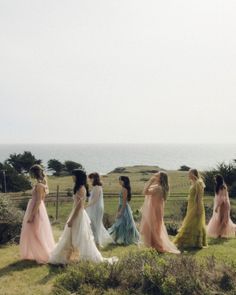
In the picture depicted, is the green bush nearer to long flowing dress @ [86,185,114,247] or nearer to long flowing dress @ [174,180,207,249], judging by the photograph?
long flowing dress @ [174,180,207,249]

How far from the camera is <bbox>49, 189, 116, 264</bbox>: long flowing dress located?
11.9 metres

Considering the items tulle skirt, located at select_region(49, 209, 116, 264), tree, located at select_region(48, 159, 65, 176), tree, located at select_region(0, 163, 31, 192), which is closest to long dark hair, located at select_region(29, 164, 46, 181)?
tulle skirt, located at select_region(49, 209, 116, 264)

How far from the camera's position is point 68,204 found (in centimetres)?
3102

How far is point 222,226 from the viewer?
17719 millimetres

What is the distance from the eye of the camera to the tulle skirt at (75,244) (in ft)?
39.1

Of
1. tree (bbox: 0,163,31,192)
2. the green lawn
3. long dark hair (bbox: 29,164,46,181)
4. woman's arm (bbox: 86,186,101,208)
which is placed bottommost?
tree (bbox: 0,163,31,192)

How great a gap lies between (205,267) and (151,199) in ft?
15.6

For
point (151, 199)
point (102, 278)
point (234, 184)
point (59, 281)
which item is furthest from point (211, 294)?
point (234, 184)

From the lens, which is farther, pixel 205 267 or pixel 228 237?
pixel 228 237

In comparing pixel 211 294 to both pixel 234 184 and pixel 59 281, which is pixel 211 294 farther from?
pixel 234 184

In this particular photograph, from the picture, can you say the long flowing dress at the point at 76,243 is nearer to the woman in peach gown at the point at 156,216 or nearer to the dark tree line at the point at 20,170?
the woman in peach gown at the point at 156,216

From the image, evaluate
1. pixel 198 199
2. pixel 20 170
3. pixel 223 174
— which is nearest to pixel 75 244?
pixel 198 199

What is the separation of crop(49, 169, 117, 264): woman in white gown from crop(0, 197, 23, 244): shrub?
369cm

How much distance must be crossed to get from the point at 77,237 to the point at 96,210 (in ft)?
11.5
